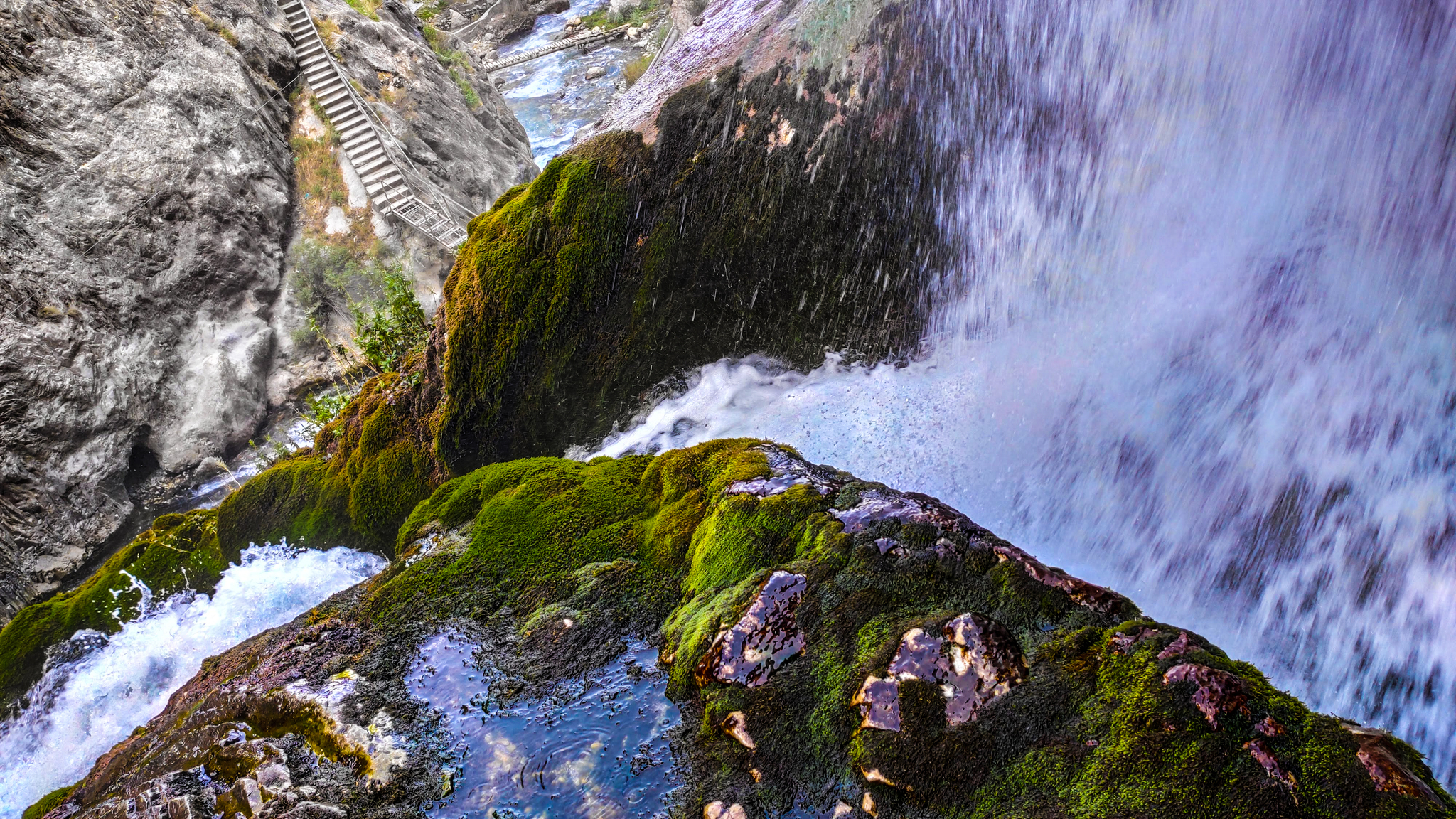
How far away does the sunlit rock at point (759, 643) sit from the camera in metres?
3.16

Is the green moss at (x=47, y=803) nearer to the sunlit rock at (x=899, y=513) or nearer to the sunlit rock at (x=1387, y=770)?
the sunlit rock at (x=899, y=513)

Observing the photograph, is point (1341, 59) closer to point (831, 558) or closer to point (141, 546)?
point (831, 558)

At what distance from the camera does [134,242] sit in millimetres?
16516

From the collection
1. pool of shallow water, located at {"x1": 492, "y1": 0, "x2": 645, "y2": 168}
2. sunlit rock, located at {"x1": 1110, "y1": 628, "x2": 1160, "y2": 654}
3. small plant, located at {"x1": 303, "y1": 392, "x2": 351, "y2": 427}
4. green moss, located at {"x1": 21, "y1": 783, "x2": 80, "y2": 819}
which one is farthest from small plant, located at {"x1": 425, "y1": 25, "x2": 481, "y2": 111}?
sunlit rock, located at {"x1": 1110, "y1": 628, "x2": 1160, "y2": 654}

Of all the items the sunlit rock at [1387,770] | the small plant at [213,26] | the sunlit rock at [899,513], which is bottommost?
the sunlit rock at [1387,770]

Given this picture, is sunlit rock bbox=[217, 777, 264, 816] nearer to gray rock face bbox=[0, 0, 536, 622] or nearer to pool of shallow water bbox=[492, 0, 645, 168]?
gray rock face bbox=[0, 0, 536, 622]

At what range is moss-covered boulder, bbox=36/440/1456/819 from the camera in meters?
2.41

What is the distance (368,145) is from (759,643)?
66.3 feet

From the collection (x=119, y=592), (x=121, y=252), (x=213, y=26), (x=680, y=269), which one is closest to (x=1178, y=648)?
(x=680, y=269)

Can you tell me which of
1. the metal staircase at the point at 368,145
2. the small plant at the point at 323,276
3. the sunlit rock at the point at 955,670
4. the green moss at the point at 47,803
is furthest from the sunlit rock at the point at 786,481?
the small plant at the point at 323,276

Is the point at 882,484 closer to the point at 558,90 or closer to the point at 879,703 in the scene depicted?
the point at 879,703

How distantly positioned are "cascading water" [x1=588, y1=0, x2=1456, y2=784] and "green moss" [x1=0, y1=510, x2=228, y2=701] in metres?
4.26

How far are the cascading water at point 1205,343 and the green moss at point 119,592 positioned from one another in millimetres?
4257

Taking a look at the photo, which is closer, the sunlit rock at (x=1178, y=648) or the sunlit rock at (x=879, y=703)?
the sunlit rock at (x=1178, y=648)
